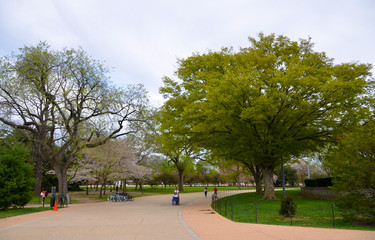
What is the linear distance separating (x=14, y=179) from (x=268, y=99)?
18.7m

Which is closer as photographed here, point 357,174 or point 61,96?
point 357,174

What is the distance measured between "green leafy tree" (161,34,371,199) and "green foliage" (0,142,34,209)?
12797mm

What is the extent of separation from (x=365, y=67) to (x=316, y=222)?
1635 cm

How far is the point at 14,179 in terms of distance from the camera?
19.6 meters

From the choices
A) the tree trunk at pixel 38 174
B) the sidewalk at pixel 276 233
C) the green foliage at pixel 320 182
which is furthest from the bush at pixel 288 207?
the tree trunk at pixel 38 174

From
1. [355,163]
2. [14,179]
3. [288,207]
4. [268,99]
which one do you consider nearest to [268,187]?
[268,99]

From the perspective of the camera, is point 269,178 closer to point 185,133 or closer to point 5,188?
point 185,133

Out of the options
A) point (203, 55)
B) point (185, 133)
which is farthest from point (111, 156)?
point (203, 55)

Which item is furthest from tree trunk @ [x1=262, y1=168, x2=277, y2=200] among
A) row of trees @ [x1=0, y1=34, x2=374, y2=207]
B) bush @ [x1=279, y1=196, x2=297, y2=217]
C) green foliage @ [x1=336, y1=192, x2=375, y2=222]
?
green foliage @ [x1=336, y1=192, x2=375, y2=222]

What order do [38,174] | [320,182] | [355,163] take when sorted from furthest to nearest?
[38,174] < [320,182] < [355,163]

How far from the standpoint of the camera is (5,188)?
19047 millimetres

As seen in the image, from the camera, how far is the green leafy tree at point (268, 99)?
1923cm

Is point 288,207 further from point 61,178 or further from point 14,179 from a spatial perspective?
point 61,178

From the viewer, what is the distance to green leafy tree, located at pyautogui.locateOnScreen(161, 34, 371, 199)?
19234 mm
